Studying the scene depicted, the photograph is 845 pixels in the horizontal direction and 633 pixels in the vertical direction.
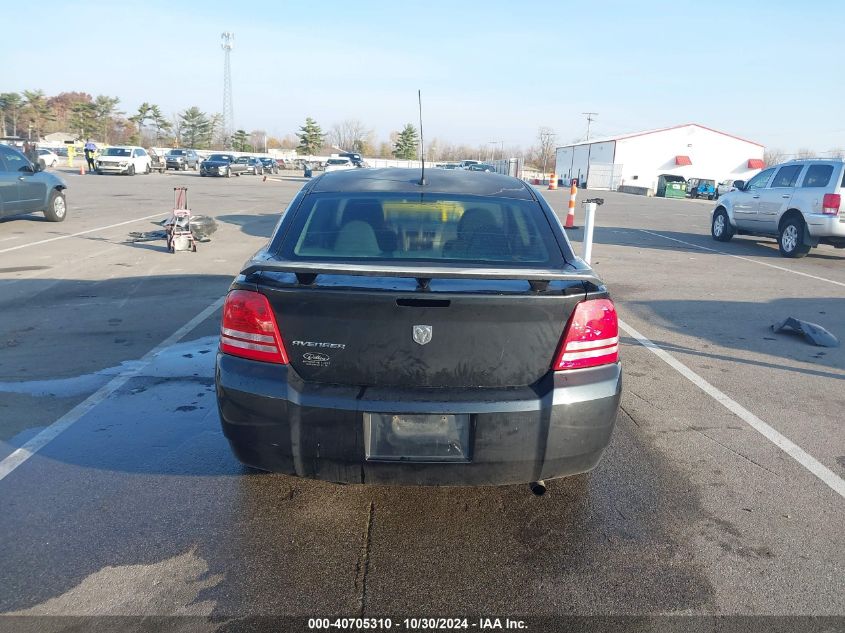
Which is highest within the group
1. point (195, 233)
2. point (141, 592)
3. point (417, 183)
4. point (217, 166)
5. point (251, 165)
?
point (417, 183)

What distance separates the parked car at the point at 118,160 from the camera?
37.8 m

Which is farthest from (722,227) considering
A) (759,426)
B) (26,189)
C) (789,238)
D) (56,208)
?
(26,189)

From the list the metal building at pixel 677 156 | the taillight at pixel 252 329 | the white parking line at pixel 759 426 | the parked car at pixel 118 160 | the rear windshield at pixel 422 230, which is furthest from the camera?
the metal building at pixel 677 156

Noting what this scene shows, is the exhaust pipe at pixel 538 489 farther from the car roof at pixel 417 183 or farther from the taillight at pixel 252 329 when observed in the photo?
the car roof at pixel 417 183

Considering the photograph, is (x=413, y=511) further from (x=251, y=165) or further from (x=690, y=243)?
(x=251, y=165)

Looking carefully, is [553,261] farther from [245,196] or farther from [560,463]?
[245,196]

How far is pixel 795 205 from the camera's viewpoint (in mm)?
12812

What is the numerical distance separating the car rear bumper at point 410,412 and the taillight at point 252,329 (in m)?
0.06

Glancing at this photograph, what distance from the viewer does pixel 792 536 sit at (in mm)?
3104

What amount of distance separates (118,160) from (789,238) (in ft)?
117

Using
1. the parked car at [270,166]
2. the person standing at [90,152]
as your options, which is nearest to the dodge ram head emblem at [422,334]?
the person standing at [90,152]

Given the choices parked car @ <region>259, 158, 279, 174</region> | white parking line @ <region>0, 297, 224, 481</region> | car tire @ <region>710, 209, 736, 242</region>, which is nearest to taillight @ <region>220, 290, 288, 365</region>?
white parking line @ <region>0, 297, 224, 481</region>

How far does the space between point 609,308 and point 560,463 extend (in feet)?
2.42

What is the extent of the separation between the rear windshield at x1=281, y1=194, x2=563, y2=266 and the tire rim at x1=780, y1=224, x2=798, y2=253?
11.3 meters
